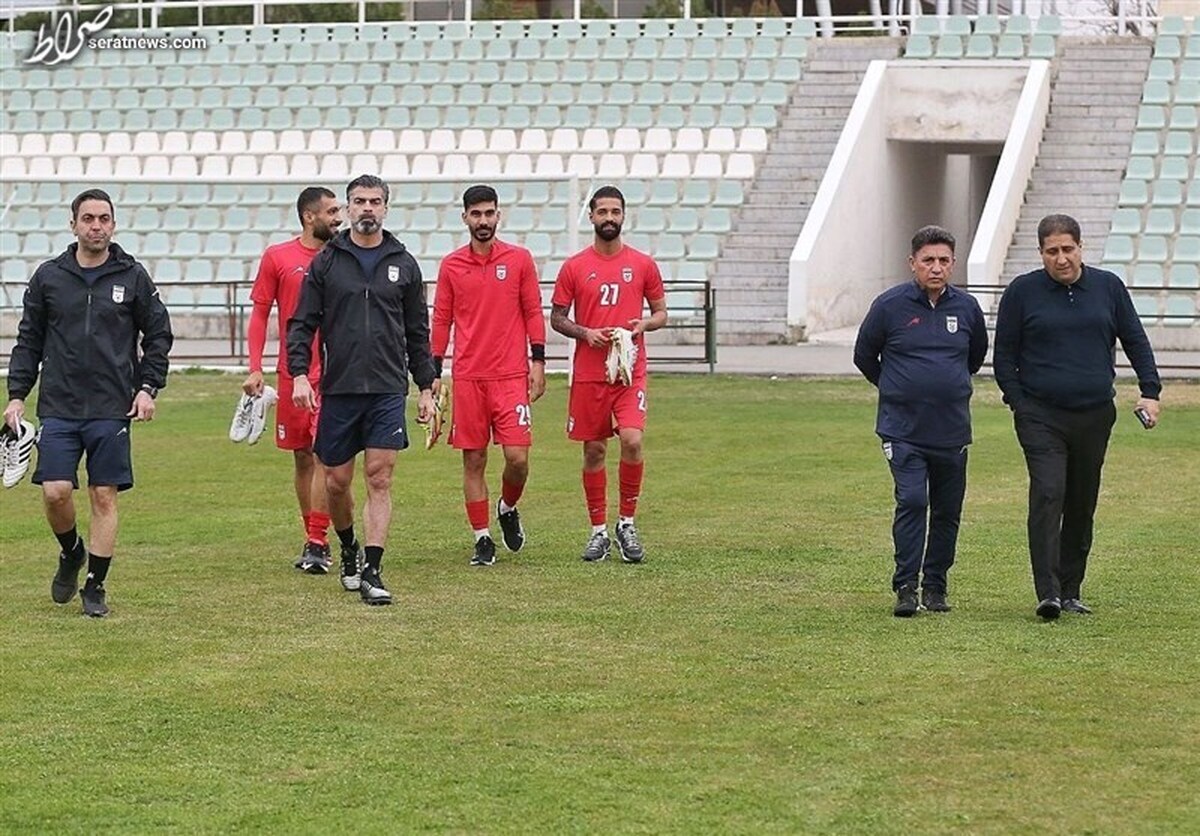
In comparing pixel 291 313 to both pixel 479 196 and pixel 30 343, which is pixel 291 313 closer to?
pixel 479 196

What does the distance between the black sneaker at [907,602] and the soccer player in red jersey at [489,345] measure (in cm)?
253

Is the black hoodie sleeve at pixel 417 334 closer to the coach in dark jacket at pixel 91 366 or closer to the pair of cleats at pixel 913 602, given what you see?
the coach in dark jacket at pixel 91 366

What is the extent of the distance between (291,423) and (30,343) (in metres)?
1.92

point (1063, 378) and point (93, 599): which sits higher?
point (1063, 378)

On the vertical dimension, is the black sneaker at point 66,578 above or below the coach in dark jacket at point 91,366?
below

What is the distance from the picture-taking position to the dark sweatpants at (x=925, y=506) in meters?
9.97

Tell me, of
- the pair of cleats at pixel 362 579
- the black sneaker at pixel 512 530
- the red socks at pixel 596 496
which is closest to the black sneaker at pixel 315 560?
the pair of cleats at pixel 362 579

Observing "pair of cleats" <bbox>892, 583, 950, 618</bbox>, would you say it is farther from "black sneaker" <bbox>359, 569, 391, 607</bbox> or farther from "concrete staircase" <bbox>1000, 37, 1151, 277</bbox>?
"concrete staircase" <bbox>1000, 37, 1151, 277</bbox>

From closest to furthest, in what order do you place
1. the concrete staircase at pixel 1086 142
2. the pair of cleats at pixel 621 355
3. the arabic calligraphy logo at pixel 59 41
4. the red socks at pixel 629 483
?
1. the pair of cleats at pixel 621 355
2. the red socks at pixel 629 483
3. the concrete staircase at pixel 1086 142
4. the arabic calligraphy logo at pixel 59 41

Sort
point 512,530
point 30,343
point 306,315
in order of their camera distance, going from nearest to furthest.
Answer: point 30,343 → point 306,315 → point 512,530

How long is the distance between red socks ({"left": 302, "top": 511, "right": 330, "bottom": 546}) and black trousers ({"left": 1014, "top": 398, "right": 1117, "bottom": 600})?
3.56 meters

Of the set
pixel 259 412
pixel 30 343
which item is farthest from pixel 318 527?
pixel 30 343

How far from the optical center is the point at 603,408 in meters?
11.9

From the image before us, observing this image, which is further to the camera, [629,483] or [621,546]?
[629,483]
